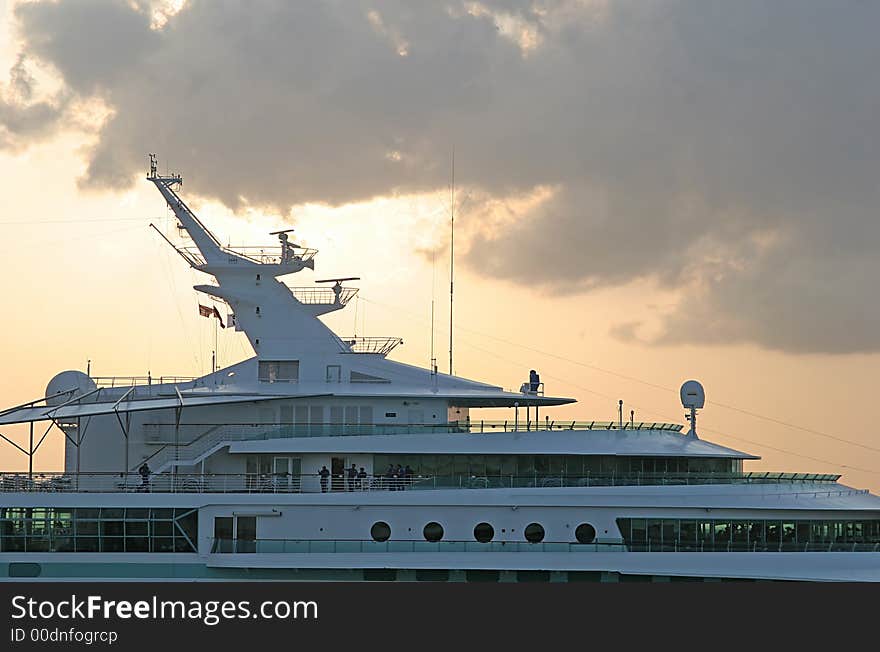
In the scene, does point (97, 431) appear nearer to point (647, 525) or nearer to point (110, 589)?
point (110, 589)

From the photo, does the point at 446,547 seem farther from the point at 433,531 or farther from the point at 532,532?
the point at 532,532

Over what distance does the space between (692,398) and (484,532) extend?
396 inches

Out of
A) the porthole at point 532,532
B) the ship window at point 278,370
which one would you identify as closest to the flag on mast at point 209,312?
the ship window at point 278,370

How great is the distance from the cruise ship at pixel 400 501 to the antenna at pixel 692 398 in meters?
A: 0.14

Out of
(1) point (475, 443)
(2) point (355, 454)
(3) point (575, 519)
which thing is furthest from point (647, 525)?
(2) point (355, 454)

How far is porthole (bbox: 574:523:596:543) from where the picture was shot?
51.2m

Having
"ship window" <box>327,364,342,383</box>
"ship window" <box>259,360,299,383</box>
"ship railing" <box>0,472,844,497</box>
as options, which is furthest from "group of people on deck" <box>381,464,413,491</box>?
"ship window" <box>259,360,299,383</box>

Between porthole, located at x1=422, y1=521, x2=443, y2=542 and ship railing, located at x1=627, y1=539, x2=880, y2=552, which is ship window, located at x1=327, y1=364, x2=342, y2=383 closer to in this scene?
porthole, located at x1=422, y1=521, x2=443, y2=542

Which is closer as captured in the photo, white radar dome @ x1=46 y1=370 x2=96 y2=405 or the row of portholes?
the row of portholes

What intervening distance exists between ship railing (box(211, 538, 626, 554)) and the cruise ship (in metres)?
0.05

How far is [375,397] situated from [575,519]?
8.87 metres

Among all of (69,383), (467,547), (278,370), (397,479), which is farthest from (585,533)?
(69,383)

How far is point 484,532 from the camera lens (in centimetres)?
5141

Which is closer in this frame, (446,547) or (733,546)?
(733,546)
